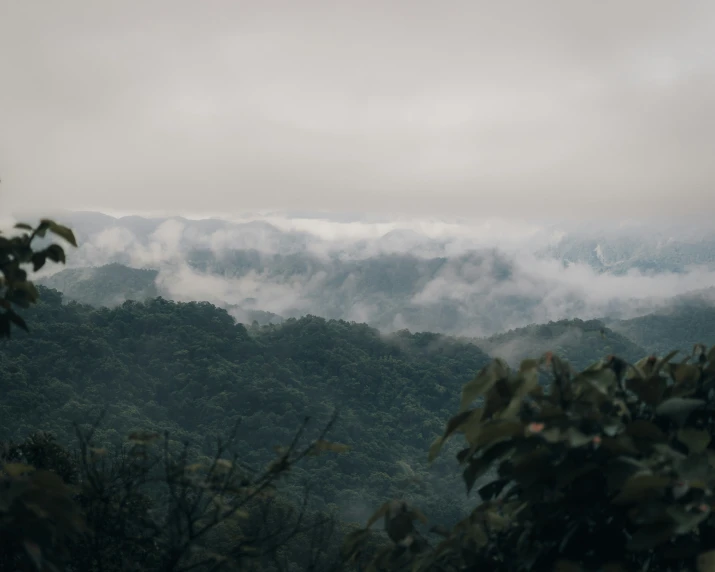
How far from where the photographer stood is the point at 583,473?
6.35 feet

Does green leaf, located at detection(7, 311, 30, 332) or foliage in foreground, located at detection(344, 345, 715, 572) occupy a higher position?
green leaf, located at detection(7, 311, 30, 332)

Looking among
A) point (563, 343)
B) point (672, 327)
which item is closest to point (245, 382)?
point (563, 343)

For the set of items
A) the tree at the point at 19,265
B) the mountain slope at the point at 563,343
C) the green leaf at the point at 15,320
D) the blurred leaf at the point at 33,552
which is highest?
the tree at the point at 19,265

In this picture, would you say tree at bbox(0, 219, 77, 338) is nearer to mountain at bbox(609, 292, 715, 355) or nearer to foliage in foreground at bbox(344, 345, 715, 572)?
foliage in foreground at bbox(344, 345, 715, 572)

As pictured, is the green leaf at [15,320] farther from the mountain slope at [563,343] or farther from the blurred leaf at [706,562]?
the mountain slope at [563,343]

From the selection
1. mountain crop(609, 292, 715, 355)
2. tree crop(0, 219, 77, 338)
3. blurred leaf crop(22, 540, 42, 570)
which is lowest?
mountain crop(609, 292, 715, 355)

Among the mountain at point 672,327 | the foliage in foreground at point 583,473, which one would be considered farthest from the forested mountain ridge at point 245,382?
the mountain at point 672,327

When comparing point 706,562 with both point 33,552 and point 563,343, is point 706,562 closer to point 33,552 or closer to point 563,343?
point 33,552

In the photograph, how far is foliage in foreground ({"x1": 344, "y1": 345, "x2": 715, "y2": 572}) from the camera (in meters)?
1.82

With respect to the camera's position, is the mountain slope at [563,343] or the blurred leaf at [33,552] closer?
the blurred leaf at [33,552]

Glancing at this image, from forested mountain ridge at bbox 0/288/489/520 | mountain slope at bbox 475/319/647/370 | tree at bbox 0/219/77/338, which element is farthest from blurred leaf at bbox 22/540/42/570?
mountain slope at bbox 475/319/647/370

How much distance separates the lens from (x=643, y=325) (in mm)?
168500

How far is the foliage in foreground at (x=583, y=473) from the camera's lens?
182 centimetres

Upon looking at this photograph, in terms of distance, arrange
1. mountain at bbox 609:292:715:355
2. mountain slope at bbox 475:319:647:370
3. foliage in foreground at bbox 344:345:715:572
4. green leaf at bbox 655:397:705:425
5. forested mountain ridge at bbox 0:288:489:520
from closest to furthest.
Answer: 1. foliage in foreground at bbox 344:345:715:572
2. green leaf at bbox 655:397:705:425
3. forested mountain ridge at bbox 0:288:489:520
4. mountain slope at bbox 475:319:647:370
5. mountain at bbox 609:292:715:355
